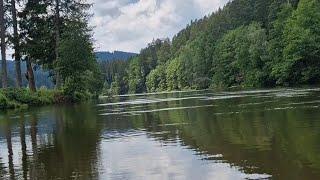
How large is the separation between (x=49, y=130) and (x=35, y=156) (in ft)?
28.9

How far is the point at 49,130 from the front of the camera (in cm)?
2491

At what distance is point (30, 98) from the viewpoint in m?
52.7

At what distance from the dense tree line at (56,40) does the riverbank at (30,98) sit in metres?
1.04

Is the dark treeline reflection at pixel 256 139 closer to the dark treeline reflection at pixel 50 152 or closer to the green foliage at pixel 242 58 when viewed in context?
the dark treeline reflection at pixel 50 152

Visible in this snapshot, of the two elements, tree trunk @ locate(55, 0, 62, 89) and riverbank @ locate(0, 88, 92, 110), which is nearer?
riverbank @ locate(0, 88, 92, 110)

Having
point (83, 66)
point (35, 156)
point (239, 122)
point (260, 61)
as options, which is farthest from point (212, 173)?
point (260, 61)

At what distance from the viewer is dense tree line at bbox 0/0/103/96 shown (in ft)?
203

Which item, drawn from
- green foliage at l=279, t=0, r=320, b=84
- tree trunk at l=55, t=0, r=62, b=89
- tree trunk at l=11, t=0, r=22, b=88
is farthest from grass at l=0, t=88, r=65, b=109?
green foliage at l=279, t=0, r=320, b=84

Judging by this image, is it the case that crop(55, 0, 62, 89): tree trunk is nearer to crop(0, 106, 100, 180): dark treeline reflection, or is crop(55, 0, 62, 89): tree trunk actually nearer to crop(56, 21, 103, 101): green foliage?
crop(56, 21, 103, 101): green foliage

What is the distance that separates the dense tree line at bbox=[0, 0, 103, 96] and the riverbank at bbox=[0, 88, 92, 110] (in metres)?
1.04

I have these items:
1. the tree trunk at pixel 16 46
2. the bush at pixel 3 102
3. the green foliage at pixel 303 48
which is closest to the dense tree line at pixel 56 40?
the tree trunk at pixel 16 46

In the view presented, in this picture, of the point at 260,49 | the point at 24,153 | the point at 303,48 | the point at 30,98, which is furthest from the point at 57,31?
the point at 24,153

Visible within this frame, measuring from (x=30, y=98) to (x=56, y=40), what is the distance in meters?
13.3

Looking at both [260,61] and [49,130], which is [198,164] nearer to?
[49,130]
